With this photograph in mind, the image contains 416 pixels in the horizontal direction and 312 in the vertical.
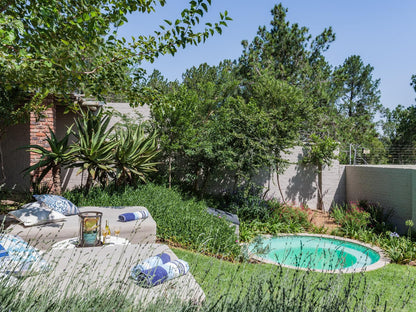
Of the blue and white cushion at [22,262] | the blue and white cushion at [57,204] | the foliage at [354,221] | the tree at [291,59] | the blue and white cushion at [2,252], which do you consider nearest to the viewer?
the blue and white cushion at [22,262]

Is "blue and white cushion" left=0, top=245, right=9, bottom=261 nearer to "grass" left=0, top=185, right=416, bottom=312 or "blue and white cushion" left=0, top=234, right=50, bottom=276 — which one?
"blue and white cushion" left=0, top=234, right=50, bottom=276

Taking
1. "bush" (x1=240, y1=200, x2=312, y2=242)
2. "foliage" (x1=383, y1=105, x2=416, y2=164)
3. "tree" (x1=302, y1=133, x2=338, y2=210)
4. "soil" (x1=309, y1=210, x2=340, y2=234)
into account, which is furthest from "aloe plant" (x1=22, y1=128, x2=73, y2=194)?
"foliage" (x1=383, y1=105, x2=416, y2=164)

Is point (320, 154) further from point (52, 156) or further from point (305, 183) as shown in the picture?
point (52, 156)

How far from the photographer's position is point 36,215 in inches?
189

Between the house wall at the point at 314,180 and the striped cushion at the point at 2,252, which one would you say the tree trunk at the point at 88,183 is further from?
the striped cushion at the point at 2,252

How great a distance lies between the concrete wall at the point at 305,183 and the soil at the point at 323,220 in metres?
0.70

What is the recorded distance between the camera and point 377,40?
36.7 ft

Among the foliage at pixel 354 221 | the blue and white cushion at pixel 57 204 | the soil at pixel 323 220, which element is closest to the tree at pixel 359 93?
the soil at pixel 323 220

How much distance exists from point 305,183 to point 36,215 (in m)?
9.59

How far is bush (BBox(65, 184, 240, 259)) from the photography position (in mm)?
5742

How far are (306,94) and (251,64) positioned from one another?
3.40 metres

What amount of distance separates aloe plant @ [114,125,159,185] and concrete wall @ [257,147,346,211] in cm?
516

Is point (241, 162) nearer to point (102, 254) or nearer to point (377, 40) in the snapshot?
point (102, 254)

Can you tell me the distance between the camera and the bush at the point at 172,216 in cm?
574
